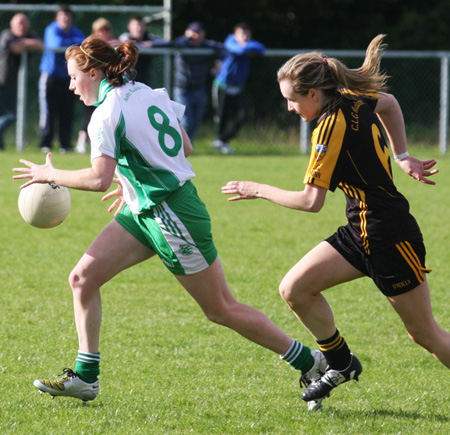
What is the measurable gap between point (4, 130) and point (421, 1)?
1547cm

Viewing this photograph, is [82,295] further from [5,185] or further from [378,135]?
[5,185]

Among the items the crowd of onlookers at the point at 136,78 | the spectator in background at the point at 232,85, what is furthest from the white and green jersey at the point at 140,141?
the spectator in background at the point at 232,85

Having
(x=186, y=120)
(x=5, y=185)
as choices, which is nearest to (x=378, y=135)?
(x=5, y=185)

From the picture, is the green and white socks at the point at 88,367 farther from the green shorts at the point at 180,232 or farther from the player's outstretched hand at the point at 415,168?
the player's outstretched hand at the point at 415,168

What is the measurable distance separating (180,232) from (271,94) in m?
15.3

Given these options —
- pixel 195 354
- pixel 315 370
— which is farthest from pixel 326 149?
pixel 195 354

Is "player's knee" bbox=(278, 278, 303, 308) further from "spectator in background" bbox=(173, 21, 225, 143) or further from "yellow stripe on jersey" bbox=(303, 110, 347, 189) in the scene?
"spectator in background" bbox=(173, 21, 225, 143)

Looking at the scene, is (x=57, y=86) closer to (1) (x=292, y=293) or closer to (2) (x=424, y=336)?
(1) (x=292, y=293)

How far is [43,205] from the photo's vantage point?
5070 mm

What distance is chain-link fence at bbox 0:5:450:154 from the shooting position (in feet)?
55.8

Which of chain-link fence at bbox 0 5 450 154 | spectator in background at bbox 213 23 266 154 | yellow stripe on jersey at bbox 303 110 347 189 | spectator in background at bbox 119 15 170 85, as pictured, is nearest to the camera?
yellow stripe on jersey at bbox 303 110 347 189

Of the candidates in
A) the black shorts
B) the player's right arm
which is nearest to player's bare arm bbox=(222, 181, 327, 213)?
the black shorts

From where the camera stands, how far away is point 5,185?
12.3 meters

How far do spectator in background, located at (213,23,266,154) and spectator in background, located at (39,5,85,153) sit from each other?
280cm
